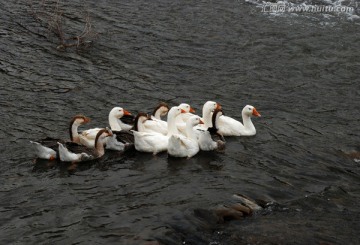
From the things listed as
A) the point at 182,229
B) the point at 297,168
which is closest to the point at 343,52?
the point at 297,168

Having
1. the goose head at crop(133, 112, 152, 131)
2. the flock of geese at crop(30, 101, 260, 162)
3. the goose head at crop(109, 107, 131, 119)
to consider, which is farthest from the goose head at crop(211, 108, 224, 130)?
the goose head at crop(109, 107, 131, 119)

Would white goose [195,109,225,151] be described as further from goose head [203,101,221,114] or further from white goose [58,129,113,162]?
white goose [58,129,113,162]

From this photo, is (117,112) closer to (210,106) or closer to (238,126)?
(210,106)

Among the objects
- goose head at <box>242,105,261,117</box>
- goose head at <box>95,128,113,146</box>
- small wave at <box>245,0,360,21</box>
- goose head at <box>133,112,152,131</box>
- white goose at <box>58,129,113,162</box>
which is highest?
small wave at <box>245,0,360,21</box>

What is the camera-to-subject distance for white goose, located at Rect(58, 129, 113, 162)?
12.4 meters

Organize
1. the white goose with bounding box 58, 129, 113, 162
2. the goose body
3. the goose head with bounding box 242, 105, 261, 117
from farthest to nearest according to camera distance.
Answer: the goose head with bounding box 242, 105, 261, 117, the goose body, the white goose with bounding box 58, 129, 113, 162

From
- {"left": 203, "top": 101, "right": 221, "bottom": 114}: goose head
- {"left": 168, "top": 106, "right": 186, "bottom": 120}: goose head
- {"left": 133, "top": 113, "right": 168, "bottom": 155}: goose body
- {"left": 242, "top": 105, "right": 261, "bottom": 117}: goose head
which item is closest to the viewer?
{"left": 133, "top": 113, "right": 168, "bottom": 155}: goose body

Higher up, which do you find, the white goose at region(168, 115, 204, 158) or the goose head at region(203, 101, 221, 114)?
the goose head at region(203, 101, 221, 114)

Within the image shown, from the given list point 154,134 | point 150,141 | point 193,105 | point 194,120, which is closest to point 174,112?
point 194,120

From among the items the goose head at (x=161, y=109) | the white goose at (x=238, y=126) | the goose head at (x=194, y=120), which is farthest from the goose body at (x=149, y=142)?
the white goose at (x=238, y=126)

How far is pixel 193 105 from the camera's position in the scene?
52.6ft

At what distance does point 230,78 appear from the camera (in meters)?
17.8

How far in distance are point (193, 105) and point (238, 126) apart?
219 cm

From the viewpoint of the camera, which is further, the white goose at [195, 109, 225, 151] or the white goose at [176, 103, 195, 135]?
the white goose at [176, 103, 195, 135]
